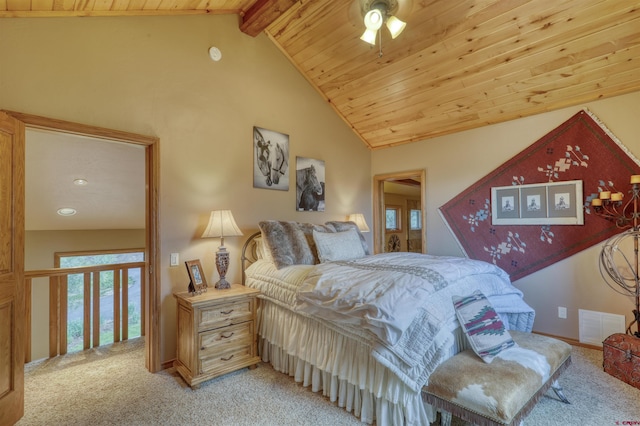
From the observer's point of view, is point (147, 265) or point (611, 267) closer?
point (147, 265)

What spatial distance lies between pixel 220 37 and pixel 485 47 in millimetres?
2734

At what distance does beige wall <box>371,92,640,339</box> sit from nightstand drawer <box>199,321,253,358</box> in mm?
2853

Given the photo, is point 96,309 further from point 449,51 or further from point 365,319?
point 449,51

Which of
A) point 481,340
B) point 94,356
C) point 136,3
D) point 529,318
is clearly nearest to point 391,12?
point 136,3

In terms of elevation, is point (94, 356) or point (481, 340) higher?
point (481, 340)

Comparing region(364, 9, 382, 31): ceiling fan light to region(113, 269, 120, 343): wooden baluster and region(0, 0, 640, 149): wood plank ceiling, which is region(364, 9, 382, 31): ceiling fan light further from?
region(113, 269, 120, 343): wooden baluster

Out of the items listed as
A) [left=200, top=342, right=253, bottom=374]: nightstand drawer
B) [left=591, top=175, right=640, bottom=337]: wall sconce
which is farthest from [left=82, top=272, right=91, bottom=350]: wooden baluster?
[left=591, top=175, right=640, bottom=337]: wall sconce

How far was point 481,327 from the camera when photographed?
1901 mm

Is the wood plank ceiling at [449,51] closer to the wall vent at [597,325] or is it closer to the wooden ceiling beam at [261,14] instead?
the wooden ceiling beam at [261,14]

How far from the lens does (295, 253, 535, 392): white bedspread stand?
67.4 inches

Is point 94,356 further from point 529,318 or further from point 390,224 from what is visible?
point 390,224

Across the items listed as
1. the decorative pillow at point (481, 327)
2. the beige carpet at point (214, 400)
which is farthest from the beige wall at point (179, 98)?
the decorative pillow at point (481, 327)

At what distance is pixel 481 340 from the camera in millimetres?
1847

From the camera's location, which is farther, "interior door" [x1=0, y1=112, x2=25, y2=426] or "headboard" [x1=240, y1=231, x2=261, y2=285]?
"headboard" [x1=240, y1=231, x2=261, y2=285]
